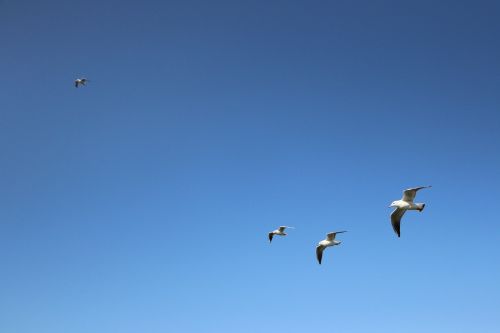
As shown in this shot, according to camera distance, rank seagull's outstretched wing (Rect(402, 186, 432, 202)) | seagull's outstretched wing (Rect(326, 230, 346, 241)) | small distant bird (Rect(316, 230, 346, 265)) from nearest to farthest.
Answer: seagull's outstretched wing (Rect(402, 186, 432, 202)), seagull's outstretched wing (Rect(326, 230, 346, 241)), small distant bird (Rect(316, 230, 346, 265))

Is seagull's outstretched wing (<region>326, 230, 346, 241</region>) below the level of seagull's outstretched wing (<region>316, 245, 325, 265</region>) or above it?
above

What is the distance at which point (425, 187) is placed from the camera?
117 ft

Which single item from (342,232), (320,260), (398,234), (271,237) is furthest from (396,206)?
(271,237)

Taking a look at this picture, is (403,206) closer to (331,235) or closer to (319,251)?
(331,235)

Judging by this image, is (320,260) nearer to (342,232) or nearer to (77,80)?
(342,232)

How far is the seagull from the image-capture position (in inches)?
1495

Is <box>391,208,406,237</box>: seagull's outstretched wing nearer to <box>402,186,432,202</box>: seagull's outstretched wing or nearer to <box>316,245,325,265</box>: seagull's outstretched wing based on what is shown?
<box>402,186,432,202</box>: seagull's outstretched wing

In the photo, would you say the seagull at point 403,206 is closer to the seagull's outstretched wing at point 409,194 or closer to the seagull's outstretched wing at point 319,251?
the seagull's outstretched wing at point 409,194

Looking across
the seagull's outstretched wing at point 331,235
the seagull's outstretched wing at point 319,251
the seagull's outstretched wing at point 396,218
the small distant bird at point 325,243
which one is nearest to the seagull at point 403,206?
the seagull's outstretched wing at point 396,218

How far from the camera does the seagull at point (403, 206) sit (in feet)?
125

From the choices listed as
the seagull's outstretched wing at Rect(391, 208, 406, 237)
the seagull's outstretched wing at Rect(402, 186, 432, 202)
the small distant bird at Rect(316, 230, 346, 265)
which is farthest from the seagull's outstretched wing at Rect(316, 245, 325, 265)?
the seagull's outstretched wing at Rect(402, 186, 432, 202)

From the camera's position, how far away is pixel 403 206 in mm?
38281

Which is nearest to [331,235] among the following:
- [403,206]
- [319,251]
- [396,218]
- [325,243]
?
[325,243]

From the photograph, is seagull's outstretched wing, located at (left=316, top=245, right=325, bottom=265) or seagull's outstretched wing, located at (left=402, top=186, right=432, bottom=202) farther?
A: seagull's outstretched wing, located at (left=316, top=245, right=325, bottom=265)
